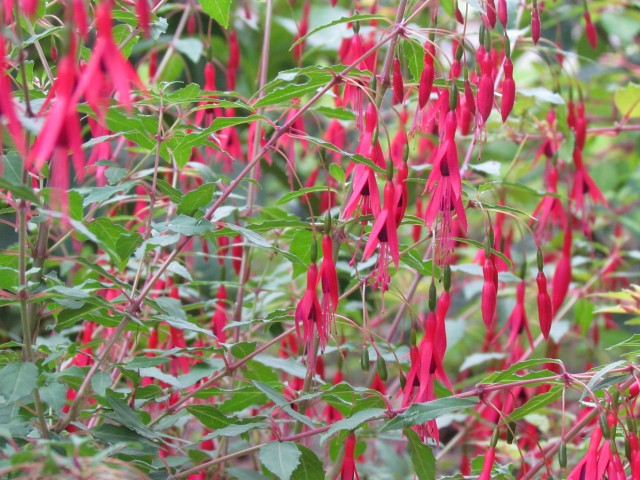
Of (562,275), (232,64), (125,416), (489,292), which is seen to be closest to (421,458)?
(489,292)

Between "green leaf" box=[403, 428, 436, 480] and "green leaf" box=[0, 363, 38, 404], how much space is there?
34cm

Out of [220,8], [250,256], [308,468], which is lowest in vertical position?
[308,468]

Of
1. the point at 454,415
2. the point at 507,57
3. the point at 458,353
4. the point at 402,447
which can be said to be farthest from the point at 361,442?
the point at 458,353

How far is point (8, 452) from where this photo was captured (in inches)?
26.3

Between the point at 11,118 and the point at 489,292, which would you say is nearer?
the point at 11,118

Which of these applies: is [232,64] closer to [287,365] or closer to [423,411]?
[287,365]

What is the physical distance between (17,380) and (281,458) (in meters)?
0.24

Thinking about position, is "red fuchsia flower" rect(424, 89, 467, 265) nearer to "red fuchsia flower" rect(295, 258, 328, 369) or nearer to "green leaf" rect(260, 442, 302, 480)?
"red fuchsia flower" rect(295, 258, 328, 369)

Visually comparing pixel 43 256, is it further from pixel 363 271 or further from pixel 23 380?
pixel 363 271

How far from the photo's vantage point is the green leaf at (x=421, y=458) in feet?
2.61

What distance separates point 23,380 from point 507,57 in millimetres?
523

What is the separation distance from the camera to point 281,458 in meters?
0.76

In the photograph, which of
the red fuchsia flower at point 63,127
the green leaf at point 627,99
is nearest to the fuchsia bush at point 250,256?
the red fuchsia flower at point 63,127

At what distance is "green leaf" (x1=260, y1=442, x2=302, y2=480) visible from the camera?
74 centimetres
